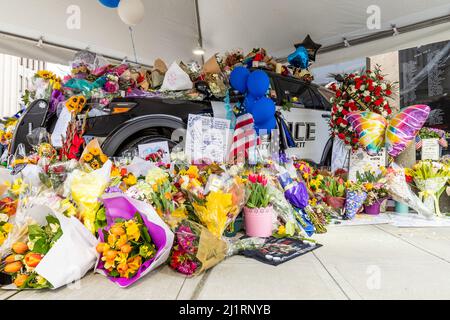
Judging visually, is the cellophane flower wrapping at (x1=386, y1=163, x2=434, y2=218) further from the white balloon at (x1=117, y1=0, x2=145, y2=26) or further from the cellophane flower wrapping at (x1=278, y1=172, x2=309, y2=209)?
the white balloon at (x1=117, y1=0, x2=145, y2=26)

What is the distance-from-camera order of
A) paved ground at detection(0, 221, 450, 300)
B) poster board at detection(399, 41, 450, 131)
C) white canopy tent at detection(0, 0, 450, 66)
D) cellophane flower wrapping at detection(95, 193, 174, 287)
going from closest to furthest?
paved ground at detection(0, 221, 450, 300), cellophane flower wrapping at detection(95, 193, 174, 287), white canopy tent at detection(0, 0, 450, 66), poster board at detection(399, 41, 450, 131)

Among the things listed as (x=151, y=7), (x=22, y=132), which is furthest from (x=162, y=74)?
(x=151, y=7)

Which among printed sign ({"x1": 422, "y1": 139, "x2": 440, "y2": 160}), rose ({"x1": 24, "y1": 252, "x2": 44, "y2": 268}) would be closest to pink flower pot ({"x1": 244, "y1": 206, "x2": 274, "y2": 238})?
rose ({"x1": 24, "y1": 252, "x2": 44, "y2": 268})

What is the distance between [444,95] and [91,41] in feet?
19.4

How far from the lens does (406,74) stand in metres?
5.15

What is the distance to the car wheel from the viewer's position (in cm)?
260

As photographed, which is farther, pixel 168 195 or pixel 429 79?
pixel 429 79

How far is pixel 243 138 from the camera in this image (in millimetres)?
2922

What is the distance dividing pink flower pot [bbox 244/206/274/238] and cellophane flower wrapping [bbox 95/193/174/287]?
664 millimetres

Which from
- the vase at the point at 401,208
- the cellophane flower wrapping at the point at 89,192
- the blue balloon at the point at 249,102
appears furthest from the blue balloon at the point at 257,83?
the cellophane flower wrapping at the point at 89,192

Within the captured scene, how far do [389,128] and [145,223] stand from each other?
2.41m

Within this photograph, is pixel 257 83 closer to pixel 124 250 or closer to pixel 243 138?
pixel 243 138

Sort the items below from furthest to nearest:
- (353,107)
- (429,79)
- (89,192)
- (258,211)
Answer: (429,79)
(353,107)
(258,211)
(89,192)

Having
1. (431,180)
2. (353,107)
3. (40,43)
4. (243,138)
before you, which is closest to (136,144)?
(243,138)
